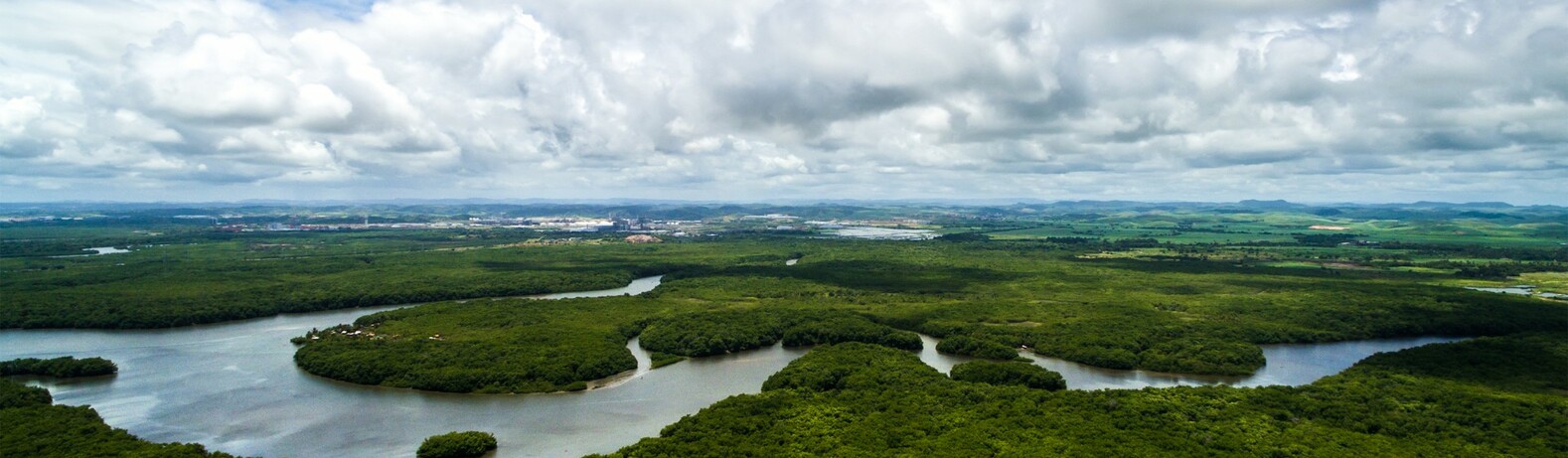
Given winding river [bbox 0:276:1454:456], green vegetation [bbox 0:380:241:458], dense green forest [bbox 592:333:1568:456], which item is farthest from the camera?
winding river [bbox 0:276:1454:456]

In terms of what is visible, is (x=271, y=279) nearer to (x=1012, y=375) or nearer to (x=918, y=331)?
(x=918, y=331)

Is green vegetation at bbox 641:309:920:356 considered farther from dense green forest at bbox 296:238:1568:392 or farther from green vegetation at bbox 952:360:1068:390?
green vegetation at bbox 952:360:1068:390

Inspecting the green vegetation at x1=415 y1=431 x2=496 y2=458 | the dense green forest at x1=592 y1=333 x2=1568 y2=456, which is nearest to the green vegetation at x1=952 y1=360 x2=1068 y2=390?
the dense green forest at x1=592 y1=333 x2=1568 y2=456

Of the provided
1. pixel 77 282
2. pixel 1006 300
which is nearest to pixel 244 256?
pixel 77 282

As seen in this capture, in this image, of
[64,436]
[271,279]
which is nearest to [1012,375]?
[64,436]

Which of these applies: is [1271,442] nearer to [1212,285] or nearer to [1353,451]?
[1353,451]

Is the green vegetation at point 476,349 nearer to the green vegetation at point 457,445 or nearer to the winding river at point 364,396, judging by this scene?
the winding river at point 364,396
